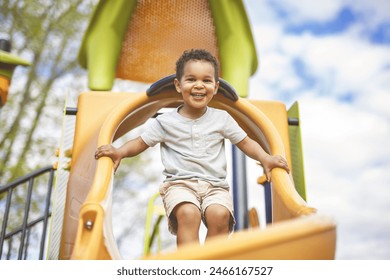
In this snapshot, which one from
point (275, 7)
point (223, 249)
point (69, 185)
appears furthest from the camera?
point (275, 7)

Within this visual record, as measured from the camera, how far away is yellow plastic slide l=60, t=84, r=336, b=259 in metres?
0.59

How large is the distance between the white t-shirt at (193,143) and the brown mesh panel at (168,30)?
2.21ft

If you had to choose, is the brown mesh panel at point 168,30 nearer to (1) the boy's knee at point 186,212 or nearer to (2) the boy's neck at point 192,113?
(2) the boy's neck at point 192,113

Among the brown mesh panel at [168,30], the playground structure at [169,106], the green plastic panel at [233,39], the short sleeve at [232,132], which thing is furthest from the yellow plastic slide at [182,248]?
the brown mesh panel at [168,30]

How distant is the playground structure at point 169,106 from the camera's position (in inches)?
25.4

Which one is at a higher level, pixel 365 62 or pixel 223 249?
pixel 365 62

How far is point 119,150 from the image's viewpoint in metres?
1.00

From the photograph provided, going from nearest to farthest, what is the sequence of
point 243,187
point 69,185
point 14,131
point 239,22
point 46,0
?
1. point 69,185
2. point 243,187
3. point 239,22
4. point 14,131
5. point 46,0

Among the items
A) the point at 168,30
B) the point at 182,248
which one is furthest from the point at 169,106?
the point at 182,248

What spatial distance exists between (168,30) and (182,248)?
125 centimetres

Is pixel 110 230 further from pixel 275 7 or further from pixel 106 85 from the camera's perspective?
pixel 275 7

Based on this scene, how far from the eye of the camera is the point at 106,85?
1.56m

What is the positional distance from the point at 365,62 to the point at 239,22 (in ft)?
1.88

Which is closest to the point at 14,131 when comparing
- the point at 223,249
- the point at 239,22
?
the point at 239,22
